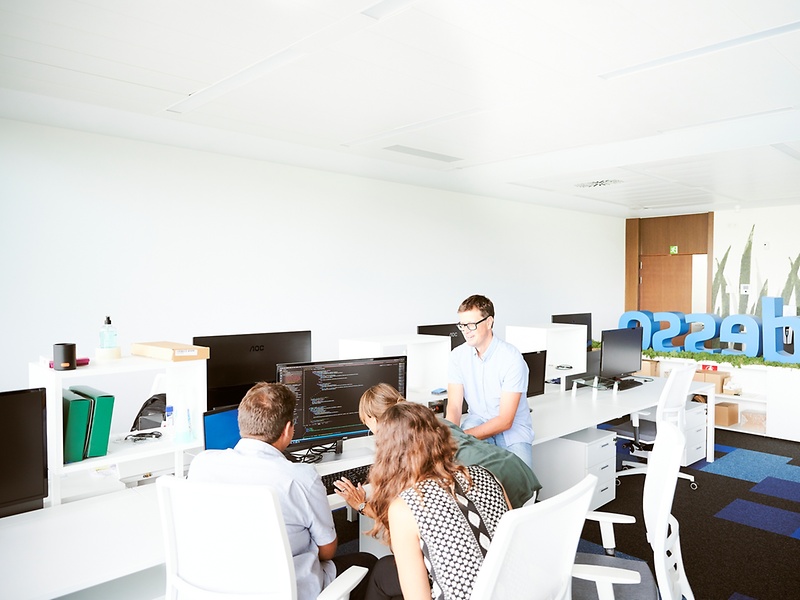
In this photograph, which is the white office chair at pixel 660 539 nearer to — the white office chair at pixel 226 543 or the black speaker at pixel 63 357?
the white office chair at pixel 226 543

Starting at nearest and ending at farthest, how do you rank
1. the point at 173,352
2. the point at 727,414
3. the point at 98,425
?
the point at 98,425, the point at 173,352, the point at 727,414

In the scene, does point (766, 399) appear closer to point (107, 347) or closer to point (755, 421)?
point (755, 421)

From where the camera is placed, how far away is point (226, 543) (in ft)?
5.82

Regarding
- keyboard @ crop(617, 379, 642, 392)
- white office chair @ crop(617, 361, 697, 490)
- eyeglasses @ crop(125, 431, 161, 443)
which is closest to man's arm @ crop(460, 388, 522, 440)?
eyeglasses @ crop(125, 431, 161, 443)

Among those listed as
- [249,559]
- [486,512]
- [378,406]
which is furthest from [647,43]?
[249,559]

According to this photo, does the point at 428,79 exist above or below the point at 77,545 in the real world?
above

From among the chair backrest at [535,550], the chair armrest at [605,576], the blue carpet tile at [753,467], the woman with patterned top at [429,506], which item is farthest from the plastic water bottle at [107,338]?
the blue carpet tile at [753,467]

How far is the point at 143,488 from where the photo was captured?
2.65 meters

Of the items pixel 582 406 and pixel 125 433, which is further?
pixel 582 406

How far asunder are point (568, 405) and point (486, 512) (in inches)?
117

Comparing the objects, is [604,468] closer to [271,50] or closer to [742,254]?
[271,50]

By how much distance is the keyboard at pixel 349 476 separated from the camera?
2.64 metres

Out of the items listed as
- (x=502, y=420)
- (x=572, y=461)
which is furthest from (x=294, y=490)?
(x=572, y=461)

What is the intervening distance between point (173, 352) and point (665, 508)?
6.66ft
